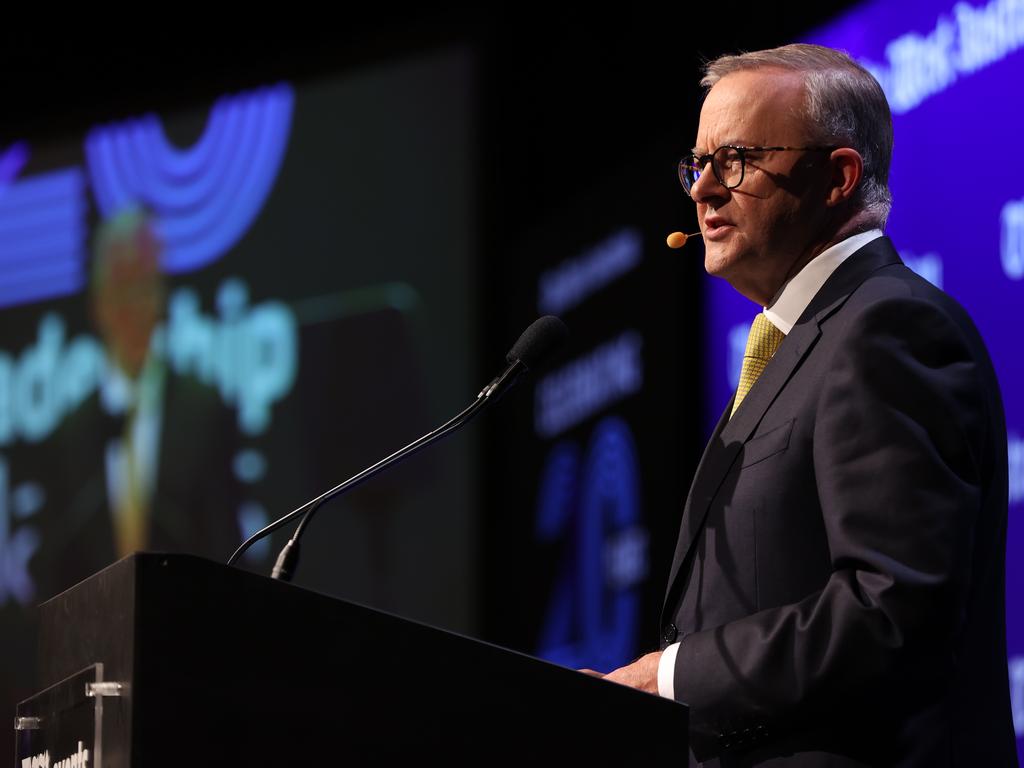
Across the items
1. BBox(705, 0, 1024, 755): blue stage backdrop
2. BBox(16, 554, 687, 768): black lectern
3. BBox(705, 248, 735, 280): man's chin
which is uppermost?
BBox(705, 0, 1024, 755): blue stage backdrop

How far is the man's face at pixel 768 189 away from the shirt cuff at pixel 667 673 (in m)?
0.61

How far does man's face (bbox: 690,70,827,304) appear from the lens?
209 centimetres

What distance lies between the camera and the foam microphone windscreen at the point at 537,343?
2133 mm

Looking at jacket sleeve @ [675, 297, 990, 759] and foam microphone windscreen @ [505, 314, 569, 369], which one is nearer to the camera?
jacket sleeve @ [675, 297, 990, 759]

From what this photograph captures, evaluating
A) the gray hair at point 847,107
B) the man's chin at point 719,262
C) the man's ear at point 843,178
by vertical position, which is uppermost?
the gray hair at point 847,107

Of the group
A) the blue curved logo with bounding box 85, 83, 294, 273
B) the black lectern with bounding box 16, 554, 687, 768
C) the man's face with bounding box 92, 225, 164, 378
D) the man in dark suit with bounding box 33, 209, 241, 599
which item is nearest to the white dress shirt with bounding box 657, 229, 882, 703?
the black lectern with bounding box 16, 554, 687, 768

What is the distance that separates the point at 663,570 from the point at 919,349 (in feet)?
9.52

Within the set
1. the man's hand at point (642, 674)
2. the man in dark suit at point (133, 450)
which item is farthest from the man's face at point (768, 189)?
the man in dark suit at point (133, 450)

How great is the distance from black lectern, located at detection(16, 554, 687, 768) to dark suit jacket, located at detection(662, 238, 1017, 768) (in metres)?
0.18

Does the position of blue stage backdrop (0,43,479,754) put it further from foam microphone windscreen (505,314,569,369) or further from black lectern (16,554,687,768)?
black lectern (16,554,687,768)

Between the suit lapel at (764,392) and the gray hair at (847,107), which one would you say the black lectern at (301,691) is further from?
the gray hair at (847,107)

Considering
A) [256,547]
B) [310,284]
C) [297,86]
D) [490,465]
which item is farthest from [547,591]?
[297,86]

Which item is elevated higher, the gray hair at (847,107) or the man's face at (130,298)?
the man's face at (130,298)

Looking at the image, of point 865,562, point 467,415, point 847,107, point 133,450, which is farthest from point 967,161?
point 133,450
